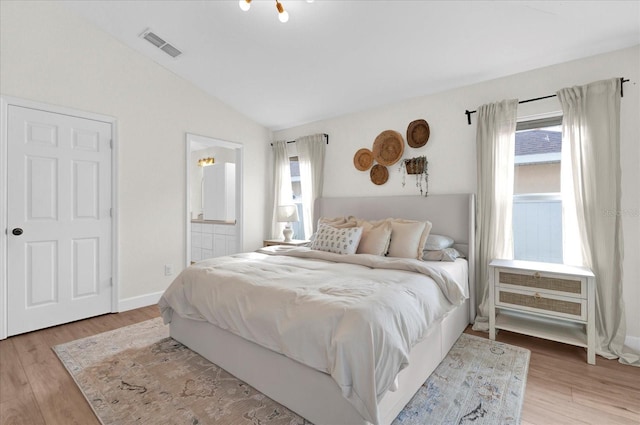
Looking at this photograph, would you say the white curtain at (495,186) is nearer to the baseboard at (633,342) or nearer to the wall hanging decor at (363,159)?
the baseboard at (633,342)

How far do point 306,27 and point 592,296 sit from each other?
10.5 feet

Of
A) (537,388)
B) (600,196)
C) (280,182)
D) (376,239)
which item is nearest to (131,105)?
(280,182)

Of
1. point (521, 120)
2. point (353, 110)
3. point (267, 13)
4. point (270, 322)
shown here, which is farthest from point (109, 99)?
point (521, 120)

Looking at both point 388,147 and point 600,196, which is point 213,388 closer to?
point 388,147

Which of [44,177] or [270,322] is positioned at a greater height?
[44,177]

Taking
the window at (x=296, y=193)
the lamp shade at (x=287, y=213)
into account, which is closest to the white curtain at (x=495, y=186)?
the lamp shade at (x=287, y=213)

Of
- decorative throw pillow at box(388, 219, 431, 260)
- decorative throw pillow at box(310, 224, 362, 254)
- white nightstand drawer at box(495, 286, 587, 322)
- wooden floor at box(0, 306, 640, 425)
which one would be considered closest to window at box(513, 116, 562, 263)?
white nightstand drawer at box(495, 286, 587, 322)

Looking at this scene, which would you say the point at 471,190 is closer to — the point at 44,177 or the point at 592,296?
the point at 592,296

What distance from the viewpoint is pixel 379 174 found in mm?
3861

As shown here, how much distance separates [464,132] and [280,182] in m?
2.76

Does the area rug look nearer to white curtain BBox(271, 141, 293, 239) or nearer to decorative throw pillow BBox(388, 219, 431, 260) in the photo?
decorative throw pillow BBox(388, 219, 431, 260)

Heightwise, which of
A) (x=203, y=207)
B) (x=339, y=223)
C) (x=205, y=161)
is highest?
(x=205, y=161)

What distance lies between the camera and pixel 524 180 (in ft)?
9.91

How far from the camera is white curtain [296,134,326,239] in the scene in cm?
443
